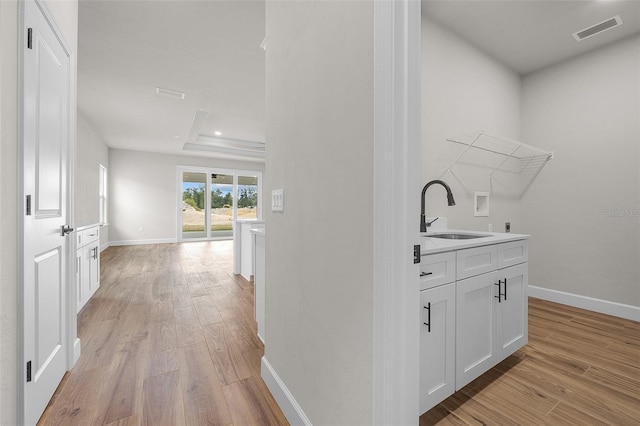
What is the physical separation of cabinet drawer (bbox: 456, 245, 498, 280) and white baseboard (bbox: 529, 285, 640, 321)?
6.74 feet

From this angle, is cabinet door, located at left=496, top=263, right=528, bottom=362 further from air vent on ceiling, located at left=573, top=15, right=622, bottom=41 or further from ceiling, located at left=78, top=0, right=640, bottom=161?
air vent on ceiling, located at left=573, top=15, right=622, bottom=41

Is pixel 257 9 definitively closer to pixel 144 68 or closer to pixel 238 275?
pixel 144 68

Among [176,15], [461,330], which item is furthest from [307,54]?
[176,15]

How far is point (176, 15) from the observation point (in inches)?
92.5

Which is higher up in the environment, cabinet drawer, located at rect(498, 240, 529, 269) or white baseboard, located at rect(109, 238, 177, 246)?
cabinet drawer, located at rect(498, 240, 529, 269)

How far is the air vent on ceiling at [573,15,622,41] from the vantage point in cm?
236

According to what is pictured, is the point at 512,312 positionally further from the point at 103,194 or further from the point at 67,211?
the point at 103,194

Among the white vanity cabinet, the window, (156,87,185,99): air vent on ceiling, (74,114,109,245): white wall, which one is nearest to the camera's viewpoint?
the white vanity cabinet

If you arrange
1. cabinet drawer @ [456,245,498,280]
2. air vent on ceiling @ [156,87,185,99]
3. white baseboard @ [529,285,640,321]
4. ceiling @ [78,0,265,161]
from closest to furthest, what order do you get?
1. cabinet drawer @ [456,245,498,280]
2. ceiling @ [78,0,265,161]
3. white baseboard @ [529,285,640,321]
4. air vent on ceiling @ [156,87,185,99]

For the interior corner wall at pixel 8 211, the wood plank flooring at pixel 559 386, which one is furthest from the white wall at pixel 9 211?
the wood plank flooring at pixel 559 386

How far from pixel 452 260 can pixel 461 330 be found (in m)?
0.39

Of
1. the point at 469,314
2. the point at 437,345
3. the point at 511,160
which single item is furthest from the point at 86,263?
the point at 511,160

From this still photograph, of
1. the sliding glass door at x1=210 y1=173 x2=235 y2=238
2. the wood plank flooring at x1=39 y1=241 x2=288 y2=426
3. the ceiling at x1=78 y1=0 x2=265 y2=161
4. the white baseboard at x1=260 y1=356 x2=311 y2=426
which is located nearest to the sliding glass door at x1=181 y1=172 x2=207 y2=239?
the sliding glass door at x1=210 y1=173 x2=235 y2=238

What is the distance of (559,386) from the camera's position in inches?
64.1
